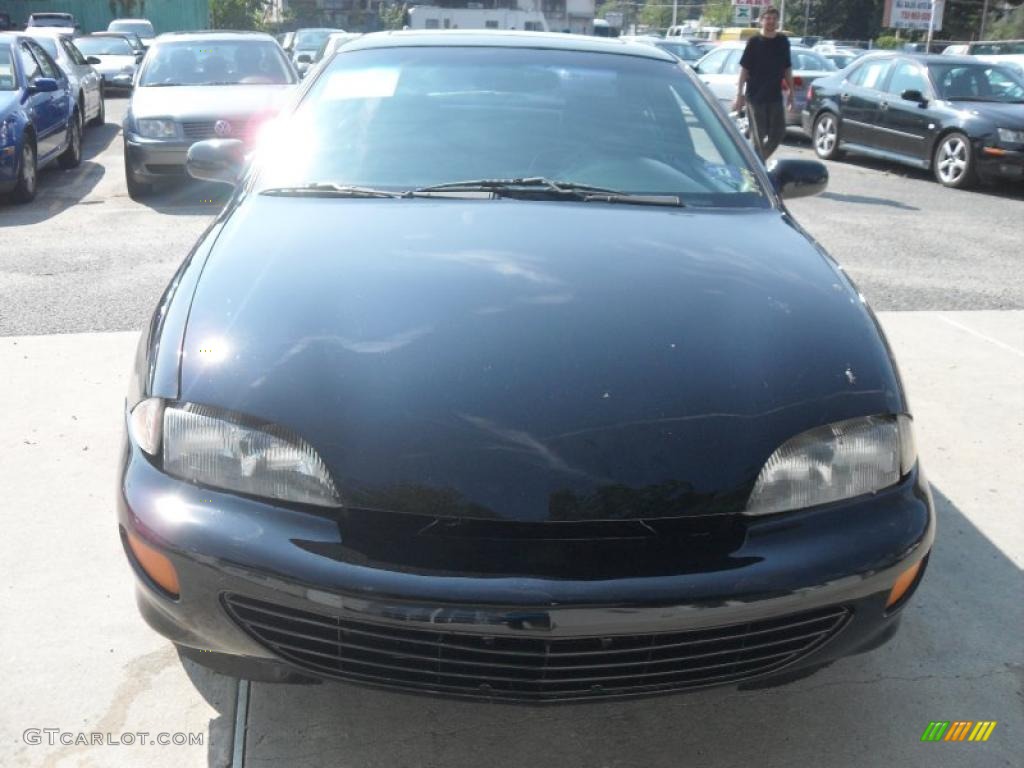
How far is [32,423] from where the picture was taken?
4.14 m

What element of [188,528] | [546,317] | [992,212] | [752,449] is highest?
[546,317]

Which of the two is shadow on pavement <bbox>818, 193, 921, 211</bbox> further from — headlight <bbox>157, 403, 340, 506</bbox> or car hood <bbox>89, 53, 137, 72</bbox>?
car hood <bbox>89, 53, 137, 72</bbox>

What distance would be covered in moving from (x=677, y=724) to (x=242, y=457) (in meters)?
1.19

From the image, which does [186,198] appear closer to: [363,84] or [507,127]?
[363,84]

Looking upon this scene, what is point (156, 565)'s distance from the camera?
2.14 m

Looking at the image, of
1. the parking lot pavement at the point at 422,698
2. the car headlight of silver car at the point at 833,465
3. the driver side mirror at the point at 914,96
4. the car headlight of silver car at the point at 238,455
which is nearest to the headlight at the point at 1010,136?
the driver side mirror at the point at 914,96

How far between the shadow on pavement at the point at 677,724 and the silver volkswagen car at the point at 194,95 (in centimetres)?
727

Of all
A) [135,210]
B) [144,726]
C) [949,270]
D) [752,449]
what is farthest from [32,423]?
[949,270]

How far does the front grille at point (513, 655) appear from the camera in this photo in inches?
79.4

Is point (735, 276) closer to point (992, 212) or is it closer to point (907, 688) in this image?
point (907, 688)

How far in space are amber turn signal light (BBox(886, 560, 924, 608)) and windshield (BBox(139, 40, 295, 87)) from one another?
8.93m

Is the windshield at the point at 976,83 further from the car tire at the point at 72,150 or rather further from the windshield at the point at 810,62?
the car tire at the point at 72,150

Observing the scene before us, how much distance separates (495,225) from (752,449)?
107 centimetres

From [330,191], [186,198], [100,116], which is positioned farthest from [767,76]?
[100,116]
